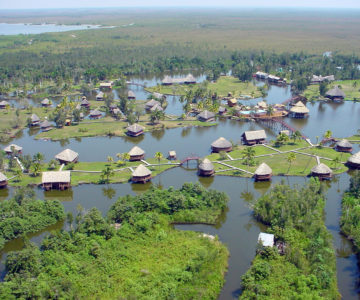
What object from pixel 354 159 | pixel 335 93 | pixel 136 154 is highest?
pixel 335 93

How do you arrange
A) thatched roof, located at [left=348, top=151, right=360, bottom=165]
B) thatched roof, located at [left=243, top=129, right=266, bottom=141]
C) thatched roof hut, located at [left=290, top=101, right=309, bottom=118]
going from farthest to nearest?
thatched roof hut, located at [left=290, top=101, right=309, bottom=118], thatched roof, located at [left=243, top=129, right=266, bottom=141], thatched roof, located at [left=348, top=151, right=360, bottom=165]

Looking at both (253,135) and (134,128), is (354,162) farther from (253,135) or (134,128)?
(134,128)

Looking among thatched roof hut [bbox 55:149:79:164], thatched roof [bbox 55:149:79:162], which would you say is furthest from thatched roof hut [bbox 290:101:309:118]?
thatched roof hut [bbox 55:149:79:164]

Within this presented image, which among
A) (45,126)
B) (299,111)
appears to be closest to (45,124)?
(45,126)

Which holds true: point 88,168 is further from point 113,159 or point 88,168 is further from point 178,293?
point 178,293

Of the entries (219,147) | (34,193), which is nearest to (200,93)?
(219,147)

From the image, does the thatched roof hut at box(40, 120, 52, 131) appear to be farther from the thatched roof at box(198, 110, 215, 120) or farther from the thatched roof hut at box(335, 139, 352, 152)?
the thatched roof hut at box(335, 139, 352, 152)
